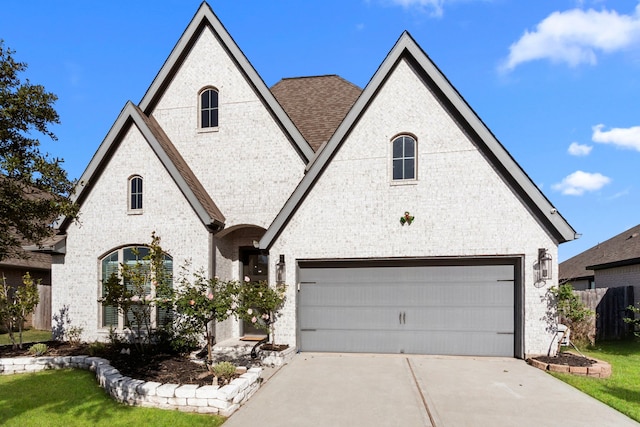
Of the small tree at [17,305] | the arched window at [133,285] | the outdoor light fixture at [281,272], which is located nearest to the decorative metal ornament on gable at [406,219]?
the outdoor light fixture at [281,272]

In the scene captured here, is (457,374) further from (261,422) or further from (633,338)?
(633,338)

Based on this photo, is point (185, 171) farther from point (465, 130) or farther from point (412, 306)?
point (465, 130)

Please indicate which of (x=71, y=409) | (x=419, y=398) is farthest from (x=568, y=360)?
(x=71, y=409)

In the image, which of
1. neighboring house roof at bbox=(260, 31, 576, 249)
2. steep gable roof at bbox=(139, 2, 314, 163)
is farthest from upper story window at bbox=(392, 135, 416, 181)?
steep gable roof at bbox=(139, 2, 314, 163)

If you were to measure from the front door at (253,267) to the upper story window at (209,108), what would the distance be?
4.32 meters

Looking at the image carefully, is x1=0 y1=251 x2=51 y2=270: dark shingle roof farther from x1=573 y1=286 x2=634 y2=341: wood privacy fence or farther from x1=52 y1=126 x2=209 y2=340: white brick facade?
x1=573 y1=286 x2=634 y2=341: wood privacy fence

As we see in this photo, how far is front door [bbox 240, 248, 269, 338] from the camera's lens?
1346cm

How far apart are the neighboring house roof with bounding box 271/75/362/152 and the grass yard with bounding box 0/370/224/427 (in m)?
8.94

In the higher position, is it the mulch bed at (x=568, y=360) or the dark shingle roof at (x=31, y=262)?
the dark shingle roof at (x=31, y=262)

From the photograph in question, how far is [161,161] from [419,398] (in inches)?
370

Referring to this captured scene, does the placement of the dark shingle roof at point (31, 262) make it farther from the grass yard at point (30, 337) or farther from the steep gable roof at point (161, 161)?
the steep gable roof at point (161, 161)

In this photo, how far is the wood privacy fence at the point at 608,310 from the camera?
46.8 feet

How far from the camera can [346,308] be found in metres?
11.4

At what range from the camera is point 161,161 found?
11867 mm
